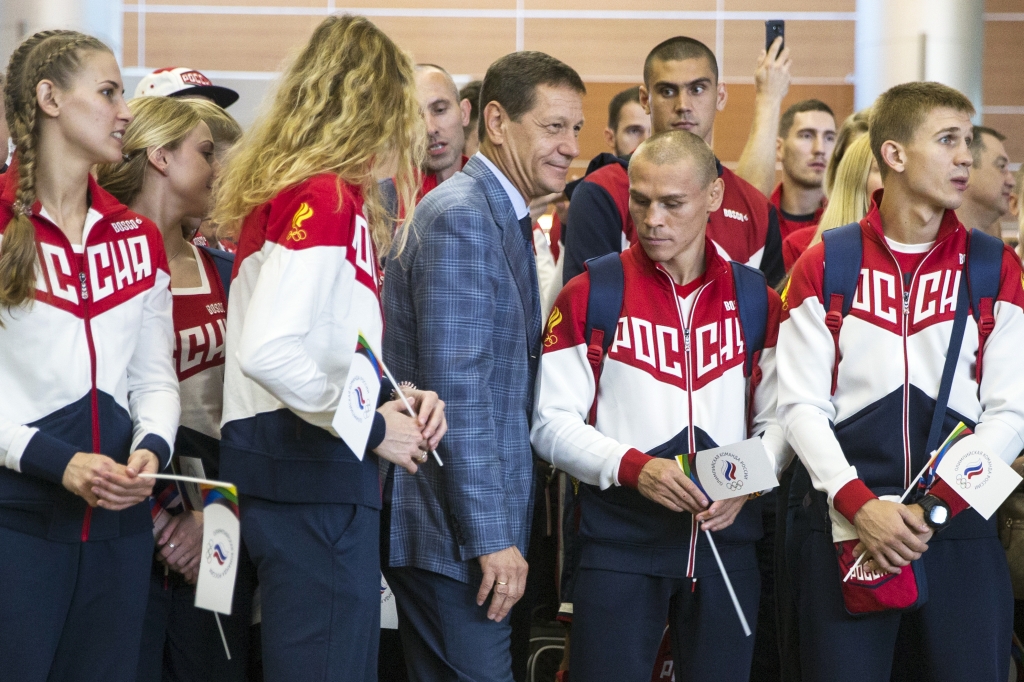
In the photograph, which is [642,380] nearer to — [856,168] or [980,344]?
[980,344]

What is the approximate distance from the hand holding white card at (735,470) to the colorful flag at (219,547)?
1.01 meters

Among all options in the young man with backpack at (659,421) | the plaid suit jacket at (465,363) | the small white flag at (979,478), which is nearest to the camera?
the plaid suit jacket at (465,363)

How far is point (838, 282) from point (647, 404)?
55cm

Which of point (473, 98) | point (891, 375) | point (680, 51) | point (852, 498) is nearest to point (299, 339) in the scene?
point (852, 498)

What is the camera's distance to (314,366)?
2033mm

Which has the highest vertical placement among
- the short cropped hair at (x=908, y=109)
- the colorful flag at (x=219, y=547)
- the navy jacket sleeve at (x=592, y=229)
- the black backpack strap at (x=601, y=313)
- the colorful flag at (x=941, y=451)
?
the short cropped hair at (x=908, y=109)

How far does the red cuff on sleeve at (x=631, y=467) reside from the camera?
2.49 meters

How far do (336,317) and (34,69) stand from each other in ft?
2.67

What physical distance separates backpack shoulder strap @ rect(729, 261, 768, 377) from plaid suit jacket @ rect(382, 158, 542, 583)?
0.54m

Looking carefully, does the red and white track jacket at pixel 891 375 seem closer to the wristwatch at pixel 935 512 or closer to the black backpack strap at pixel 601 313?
the wristwatch at pixel 935 512

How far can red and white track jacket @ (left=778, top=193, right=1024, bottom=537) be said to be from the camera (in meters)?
2.59

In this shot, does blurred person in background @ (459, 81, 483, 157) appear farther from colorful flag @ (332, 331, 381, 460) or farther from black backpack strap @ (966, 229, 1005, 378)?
colorful flag @ (332, 331, 381, 460)

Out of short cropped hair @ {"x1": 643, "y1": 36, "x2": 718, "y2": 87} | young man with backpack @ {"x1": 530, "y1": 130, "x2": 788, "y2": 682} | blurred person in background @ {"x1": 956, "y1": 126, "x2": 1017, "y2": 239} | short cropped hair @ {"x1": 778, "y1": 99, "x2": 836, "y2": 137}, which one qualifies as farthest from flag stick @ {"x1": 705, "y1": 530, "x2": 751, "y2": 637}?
short cropped hair @ {"x1": 778, "y1": 99, "x2": 836, "y2": 137}

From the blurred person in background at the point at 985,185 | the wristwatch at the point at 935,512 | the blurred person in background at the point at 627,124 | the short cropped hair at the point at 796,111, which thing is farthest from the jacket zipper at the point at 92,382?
the short cropped hair at the point at 796,111
